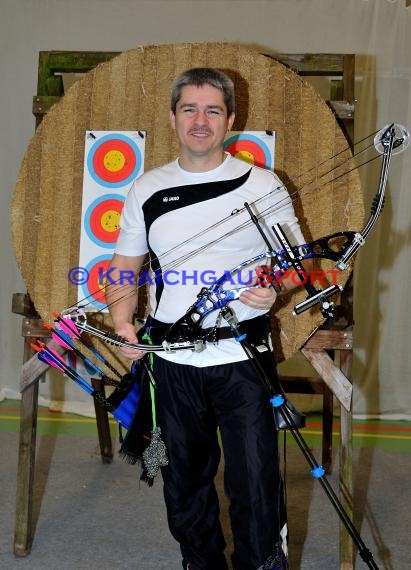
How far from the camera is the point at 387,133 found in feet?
5.34

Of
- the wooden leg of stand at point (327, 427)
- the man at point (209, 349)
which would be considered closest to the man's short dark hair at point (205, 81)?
the man at point (209, 349)

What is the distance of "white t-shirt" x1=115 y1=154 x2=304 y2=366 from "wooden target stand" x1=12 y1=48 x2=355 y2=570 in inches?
17.0

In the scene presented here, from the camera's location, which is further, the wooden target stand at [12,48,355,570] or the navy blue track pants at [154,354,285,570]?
the wooden target stand at [12,48,355,570]

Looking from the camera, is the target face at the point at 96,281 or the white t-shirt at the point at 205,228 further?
the target face at the point at 96,281

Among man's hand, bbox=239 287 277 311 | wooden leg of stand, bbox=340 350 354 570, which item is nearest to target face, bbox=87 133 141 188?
man's hand, bbox=239 287 277 311

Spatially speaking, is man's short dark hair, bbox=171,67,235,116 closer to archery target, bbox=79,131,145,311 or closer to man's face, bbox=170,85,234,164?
man's face, bbox=170,85,234,164

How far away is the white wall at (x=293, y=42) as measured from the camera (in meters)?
4.00

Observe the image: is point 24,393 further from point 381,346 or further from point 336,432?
point 381,346

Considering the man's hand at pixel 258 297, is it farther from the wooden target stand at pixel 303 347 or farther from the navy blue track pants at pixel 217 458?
the wooden target stand at pixel 303 347

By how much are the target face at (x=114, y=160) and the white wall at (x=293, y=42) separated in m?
1.91

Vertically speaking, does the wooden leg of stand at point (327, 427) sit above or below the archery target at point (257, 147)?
below

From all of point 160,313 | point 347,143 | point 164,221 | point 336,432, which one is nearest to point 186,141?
point 164,221

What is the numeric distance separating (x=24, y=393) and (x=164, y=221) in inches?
30.9

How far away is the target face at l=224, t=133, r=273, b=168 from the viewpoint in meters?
2.29
